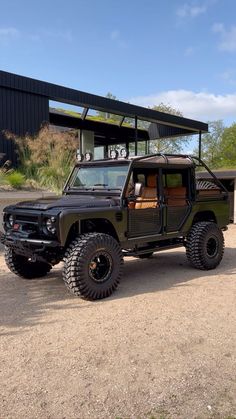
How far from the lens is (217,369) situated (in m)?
3.09

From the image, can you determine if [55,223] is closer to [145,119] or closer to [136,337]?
[136,337]

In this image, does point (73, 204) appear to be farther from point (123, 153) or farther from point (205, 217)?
point (205, 217)

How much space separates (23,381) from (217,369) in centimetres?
151

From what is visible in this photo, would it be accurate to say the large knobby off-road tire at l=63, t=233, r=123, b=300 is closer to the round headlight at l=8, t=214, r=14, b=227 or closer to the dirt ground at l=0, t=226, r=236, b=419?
the dirt ground at l=0, t=226, r=236, b=419

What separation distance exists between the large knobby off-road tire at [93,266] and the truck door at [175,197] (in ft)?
4.42

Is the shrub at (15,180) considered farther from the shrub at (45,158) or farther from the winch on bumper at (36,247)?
the winch on bumper at (36,247)

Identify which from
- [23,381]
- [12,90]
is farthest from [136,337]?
[12,90]

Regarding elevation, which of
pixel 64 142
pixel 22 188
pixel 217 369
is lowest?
pixel 217 369

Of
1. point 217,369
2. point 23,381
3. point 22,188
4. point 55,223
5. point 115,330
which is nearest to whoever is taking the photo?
point 23,381

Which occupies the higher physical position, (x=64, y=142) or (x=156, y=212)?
(x=64, y=142)

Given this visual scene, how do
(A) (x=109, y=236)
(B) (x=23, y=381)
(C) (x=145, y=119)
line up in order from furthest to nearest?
(C) (x=145, y=119) → (A) (x=109, y=236) → (B) (x=23, y=381)

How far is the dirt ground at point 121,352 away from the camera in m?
2.61

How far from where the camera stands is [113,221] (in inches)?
207

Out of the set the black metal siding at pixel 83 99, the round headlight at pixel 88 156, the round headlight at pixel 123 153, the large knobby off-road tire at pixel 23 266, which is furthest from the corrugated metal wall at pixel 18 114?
the round headlight at pixel 123 153
